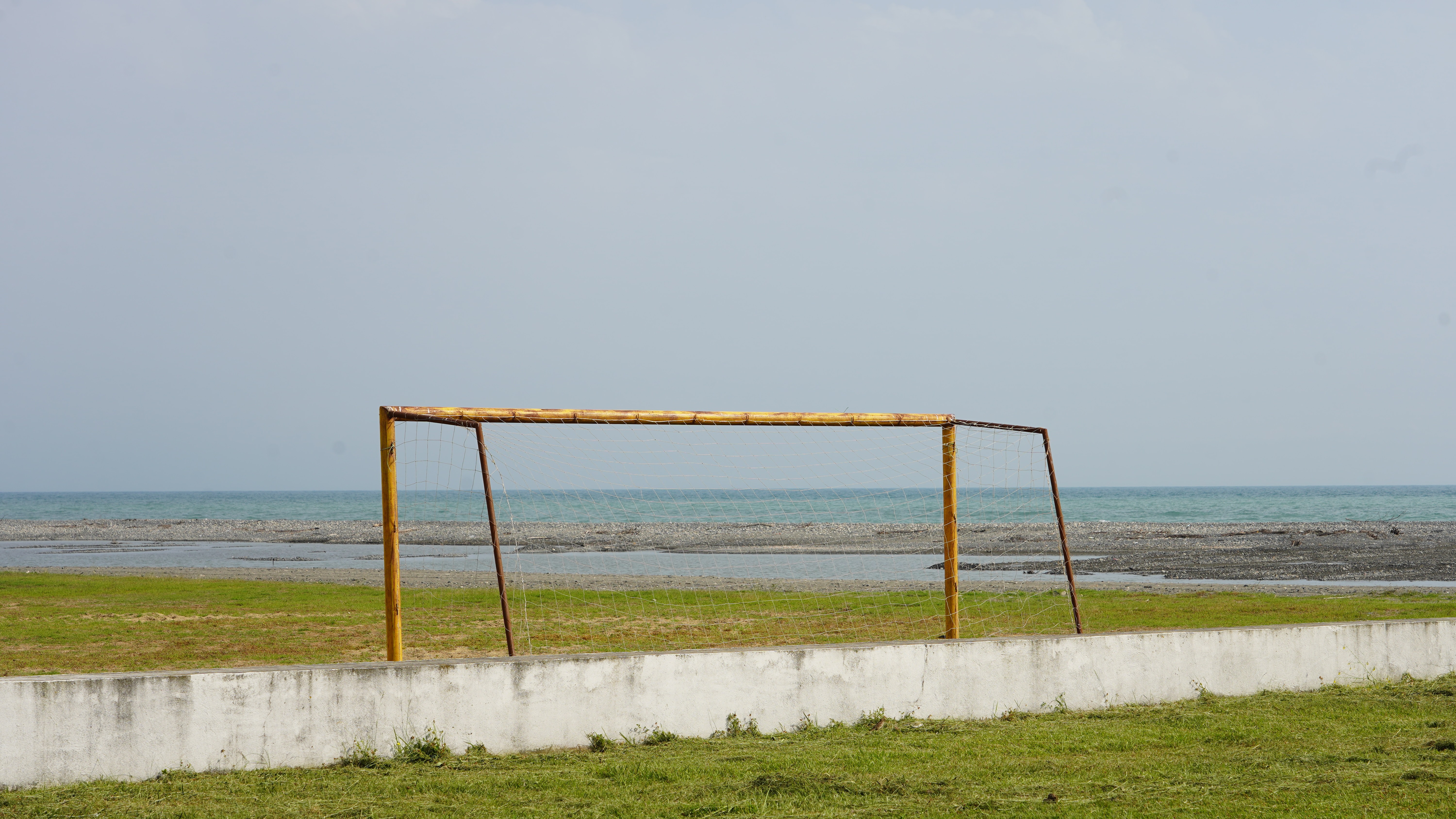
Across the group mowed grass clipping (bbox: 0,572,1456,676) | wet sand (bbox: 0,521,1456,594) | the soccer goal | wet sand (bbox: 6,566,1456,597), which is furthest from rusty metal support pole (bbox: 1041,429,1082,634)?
wet sand (bbox: 6,566,1456,597)

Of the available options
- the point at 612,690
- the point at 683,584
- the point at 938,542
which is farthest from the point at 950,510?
the point at 938,542

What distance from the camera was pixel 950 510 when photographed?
816 centimetres

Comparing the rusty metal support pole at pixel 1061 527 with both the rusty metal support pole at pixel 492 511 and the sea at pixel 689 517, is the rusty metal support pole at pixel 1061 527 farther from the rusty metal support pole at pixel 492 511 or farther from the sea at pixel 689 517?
the rusty metal support pole at pixel 492 511

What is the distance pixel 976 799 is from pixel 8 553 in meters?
40.4

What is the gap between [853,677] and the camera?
699 cm

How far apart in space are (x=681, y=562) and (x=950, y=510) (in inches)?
899

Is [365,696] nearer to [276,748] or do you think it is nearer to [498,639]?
[276,748]

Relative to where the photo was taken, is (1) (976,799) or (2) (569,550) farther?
(2) (569,550)

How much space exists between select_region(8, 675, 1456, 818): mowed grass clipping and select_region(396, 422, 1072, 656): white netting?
136 cm

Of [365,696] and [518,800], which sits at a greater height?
[365,696]

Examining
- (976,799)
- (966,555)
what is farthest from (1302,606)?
(966,555)

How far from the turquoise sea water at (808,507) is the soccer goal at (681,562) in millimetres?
240

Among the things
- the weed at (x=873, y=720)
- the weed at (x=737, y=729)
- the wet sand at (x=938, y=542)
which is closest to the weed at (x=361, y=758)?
the weed at (x=737, y=729)

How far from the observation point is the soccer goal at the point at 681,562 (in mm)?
7000
